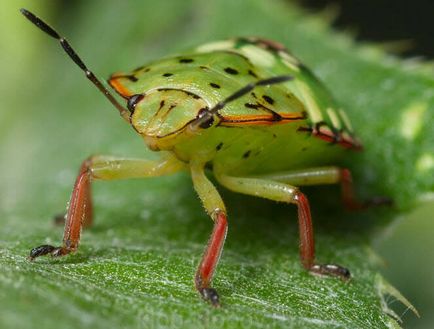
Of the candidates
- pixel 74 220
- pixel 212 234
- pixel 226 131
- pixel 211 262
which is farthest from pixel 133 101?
pixel 211 262

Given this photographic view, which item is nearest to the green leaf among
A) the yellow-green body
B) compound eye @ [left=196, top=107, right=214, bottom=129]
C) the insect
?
the insect

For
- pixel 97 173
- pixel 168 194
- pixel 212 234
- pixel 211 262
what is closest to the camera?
pixel 211 262

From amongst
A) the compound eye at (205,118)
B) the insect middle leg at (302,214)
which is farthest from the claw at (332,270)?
the compound eye at (205,118)

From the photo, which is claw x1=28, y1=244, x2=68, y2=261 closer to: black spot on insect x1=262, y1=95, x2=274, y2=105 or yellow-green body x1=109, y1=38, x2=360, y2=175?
Answer: yellow-green body x1=109, y1=38, x2=360, y2=175

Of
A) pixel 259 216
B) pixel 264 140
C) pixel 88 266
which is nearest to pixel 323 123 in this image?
pixel 264 140

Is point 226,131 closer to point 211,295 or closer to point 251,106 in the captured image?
point 251,106
